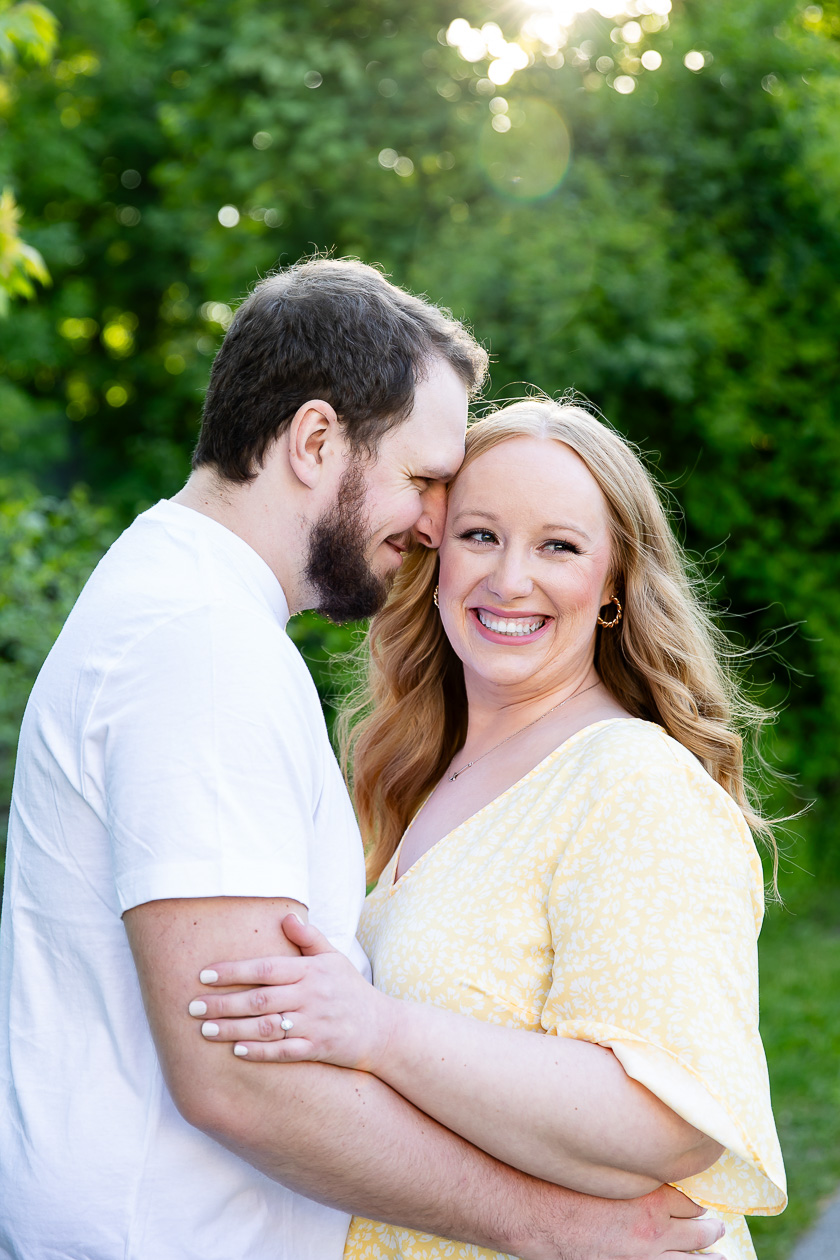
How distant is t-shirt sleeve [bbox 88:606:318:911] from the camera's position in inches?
66.2

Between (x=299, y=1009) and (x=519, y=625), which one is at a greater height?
(x=519, y=625)

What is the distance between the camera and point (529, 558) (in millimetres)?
2652

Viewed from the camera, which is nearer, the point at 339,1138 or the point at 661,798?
the point at 339,1138

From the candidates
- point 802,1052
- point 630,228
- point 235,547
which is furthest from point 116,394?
point 235,547

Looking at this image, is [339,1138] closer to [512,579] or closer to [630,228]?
[512,579]

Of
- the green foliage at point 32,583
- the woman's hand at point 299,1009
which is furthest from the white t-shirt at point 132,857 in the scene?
the green foliage at point 32,583

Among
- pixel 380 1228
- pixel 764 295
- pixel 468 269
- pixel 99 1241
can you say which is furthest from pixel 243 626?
pixel 764 295

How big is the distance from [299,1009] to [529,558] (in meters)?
1.25

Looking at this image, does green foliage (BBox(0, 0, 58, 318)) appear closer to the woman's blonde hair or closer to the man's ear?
the woman's blonde hair

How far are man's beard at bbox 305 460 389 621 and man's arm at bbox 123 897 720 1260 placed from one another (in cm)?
78

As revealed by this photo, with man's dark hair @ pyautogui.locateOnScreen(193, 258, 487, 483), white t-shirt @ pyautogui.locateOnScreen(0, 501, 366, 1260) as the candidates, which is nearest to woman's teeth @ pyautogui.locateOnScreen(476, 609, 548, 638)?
man's dark hair @ pyautogui.locateOnScreen(193, 258, 487, 483)

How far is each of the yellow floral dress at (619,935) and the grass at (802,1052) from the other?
2.63m

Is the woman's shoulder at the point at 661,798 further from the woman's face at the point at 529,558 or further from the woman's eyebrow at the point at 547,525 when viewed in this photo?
the woman's eyebrow at the point at 547,525

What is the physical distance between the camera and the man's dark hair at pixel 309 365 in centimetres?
223
